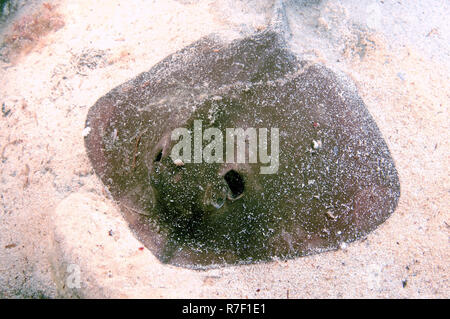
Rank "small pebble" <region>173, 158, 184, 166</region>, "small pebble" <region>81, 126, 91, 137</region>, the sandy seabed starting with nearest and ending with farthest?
"small pebble" <region>173, 158, 184, 166</region>, the sandy seabed, "small pebble" <region>81, 126, 91, 137</region>

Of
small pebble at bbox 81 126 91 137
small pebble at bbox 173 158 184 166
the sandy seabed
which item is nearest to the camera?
small pebble at bbox 173 158 184 166

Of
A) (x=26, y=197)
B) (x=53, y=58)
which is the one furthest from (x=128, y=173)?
(x=53, y=58)

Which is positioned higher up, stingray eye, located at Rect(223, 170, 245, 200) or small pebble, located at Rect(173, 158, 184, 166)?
small pebble, located at Rect(173, 158, 184, 166)

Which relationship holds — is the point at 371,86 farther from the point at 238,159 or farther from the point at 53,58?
the point at 53,58

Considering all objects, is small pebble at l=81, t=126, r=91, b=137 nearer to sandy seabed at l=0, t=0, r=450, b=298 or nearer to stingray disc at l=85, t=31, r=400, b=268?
sandy seabed at l=0, t=0, r=450, b=298

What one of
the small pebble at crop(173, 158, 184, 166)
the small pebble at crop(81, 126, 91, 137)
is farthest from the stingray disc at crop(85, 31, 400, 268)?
the small pebble at crop(81, 126, 91, 137)

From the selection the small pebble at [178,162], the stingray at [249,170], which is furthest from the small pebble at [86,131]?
the small pebble at [178,162]

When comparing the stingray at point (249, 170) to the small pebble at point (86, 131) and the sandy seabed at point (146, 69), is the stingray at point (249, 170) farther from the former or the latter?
the small pebble at point (86, 131)

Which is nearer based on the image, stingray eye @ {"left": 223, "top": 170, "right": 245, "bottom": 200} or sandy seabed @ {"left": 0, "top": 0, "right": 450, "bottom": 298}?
stingray eye @ {"left": 223, "top": 170, "right": 245, "bottom": 200}

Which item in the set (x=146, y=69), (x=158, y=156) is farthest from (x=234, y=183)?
(x=146, y=69)
